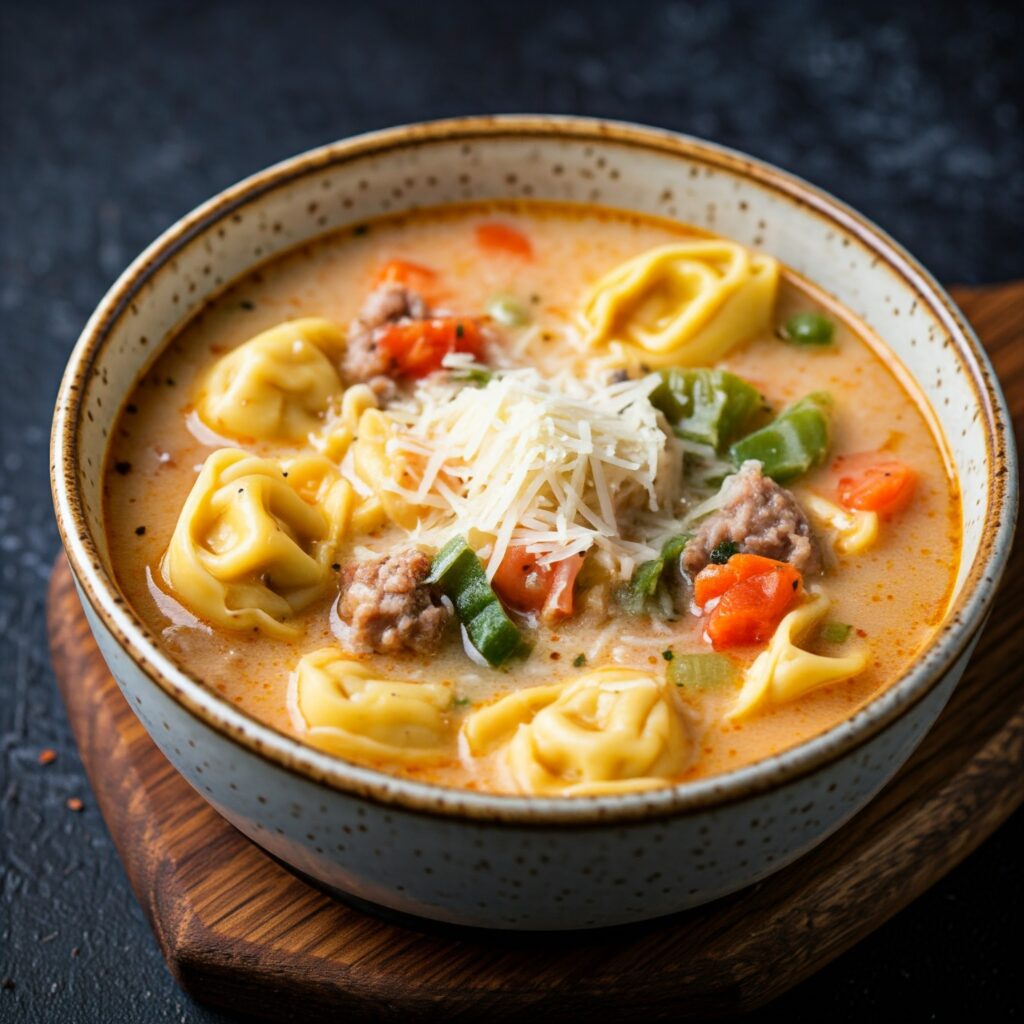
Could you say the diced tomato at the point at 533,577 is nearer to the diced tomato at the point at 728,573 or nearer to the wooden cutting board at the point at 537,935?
the diced tomato at the point at 728,573

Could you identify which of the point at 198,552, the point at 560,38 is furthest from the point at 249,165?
the point at 198,552

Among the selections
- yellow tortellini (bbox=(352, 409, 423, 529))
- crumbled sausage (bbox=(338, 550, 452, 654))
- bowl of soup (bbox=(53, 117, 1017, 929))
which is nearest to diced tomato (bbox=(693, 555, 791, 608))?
bowl of soup (bbox=(53, 117, 1017, 929))

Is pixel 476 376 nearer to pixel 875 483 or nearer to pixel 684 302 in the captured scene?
pixel 684 302

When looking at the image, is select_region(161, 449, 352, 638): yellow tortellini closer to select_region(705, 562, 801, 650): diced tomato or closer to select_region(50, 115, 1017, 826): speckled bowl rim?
select_region(50, 115, 1017, 826): speckled bowl rim

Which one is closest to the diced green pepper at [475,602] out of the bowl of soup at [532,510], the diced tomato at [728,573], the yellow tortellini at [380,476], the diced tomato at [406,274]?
the bowl of soup at [532,510]

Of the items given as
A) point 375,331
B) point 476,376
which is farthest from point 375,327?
point 476,376
